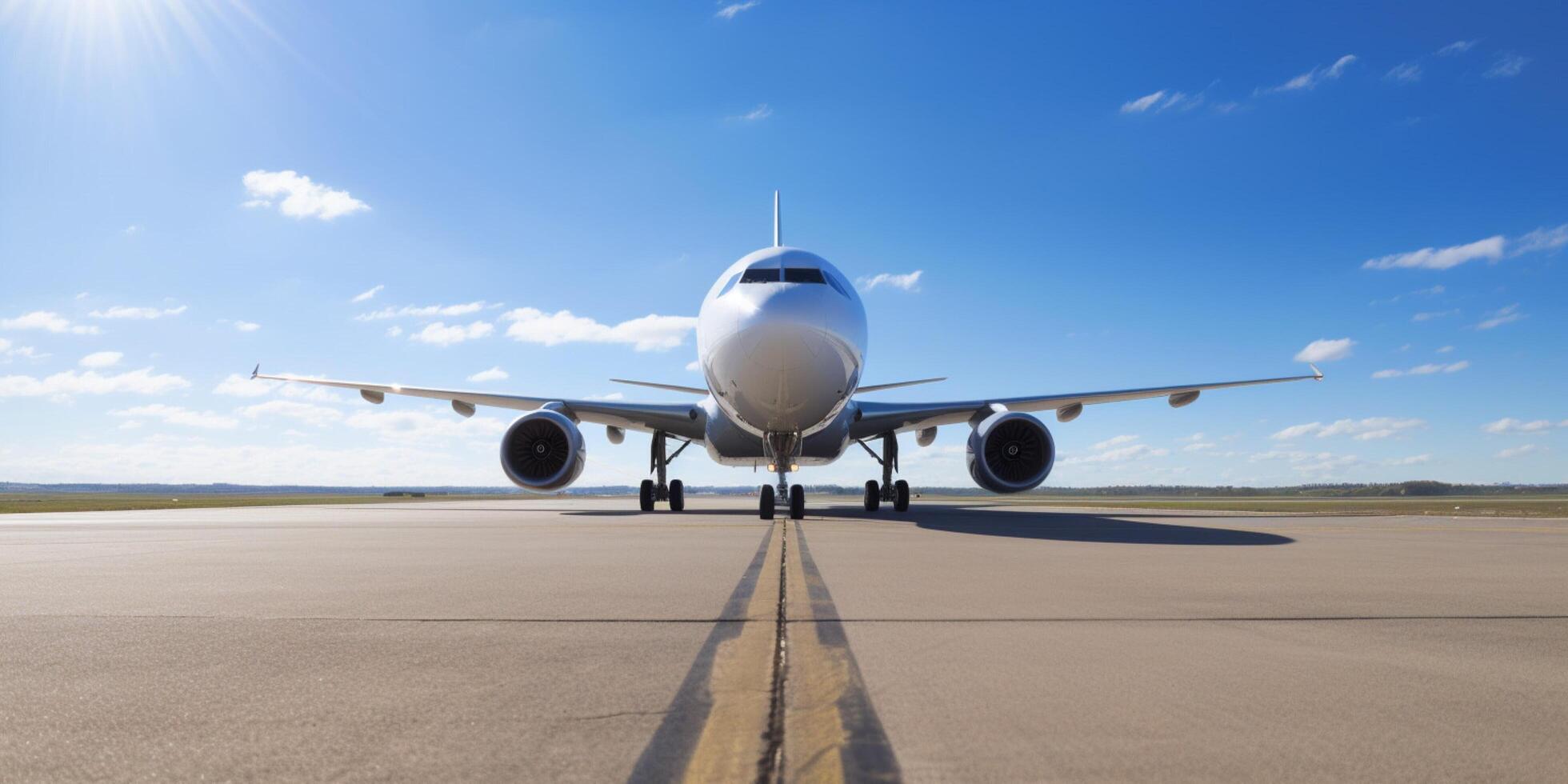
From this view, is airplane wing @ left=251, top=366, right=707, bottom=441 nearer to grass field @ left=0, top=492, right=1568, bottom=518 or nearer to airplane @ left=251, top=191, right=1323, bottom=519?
airplane @ left=251, top=191, right=1323, bottom=519

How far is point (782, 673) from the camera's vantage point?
2.80m

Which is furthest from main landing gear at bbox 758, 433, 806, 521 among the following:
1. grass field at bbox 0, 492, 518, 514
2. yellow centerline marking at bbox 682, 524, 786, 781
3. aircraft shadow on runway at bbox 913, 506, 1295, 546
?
grass field at bbox 0, 492, 518, 514

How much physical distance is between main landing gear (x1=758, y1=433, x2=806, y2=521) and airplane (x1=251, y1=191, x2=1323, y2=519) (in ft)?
0.09

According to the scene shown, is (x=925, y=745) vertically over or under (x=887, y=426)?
under

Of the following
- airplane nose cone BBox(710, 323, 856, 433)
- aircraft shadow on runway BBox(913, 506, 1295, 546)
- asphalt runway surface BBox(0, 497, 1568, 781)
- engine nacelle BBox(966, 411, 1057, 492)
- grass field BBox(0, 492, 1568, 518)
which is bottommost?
asphalt runway surface BBox(0, 497, 1568, 781)

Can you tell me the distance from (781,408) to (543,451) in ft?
17.7

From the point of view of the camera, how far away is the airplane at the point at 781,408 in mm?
12883

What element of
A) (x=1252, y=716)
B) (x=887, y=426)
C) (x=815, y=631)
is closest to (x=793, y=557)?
(x=815, y=631)

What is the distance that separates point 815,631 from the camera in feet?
12.0

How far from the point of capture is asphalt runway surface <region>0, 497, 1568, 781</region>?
197 centimetres

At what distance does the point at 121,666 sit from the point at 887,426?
1772 cm

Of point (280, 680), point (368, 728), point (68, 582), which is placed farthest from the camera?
point (68, 582)

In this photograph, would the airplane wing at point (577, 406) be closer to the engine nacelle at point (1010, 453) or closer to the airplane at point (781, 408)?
the airplane at point (781, 408)

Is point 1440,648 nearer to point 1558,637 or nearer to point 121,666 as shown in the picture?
point 1558,637
